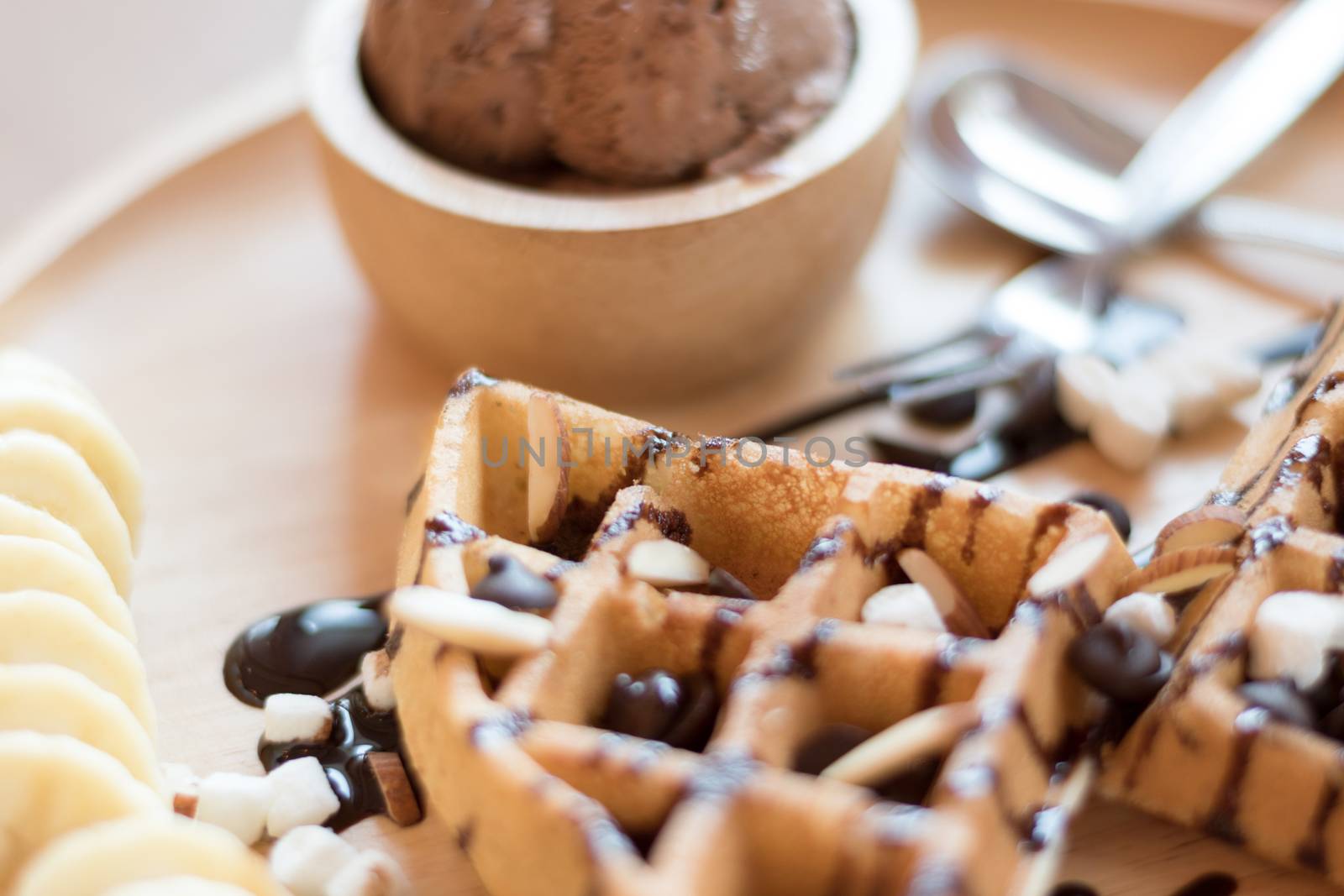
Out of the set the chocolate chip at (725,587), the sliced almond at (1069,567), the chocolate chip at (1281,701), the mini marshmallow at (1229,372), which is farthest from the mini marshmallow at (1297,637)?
the mini marshmallow at (1229,372)

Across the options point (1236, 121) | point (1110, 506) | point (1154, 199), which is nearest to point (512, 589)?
point (1110, 506)

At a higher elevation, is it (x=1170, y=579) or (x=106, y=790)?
(x=1170, y=579)

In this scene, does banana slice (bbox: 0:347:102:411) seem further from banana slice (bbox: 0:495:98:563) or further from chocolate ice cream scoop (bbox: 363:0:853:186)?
chocolate ice cream scoop (bbox: 363:0:853:186)

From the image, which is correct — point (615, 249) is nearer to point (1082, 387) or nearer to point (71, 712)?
point (1082, 387)

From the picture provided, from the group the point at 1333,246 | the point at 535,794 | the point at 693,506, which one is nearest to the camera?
the point at 535,794

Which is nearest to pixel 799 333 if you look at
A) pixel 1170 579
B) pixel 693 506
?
pixel 693 506

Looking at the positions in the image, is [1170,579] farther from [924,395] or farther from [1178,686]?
[924,395]

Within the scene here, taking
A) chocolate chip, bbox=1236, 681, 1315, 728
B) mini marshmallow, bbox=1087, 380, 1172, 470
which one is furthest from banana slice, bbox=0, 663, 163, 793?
mini marshmallow, bbox=1087, 380, 1172, 470
